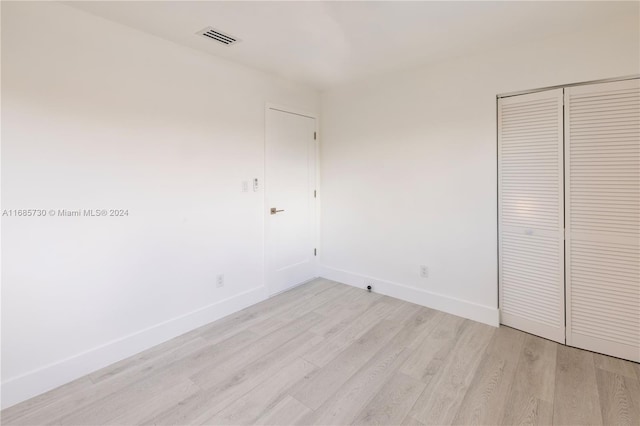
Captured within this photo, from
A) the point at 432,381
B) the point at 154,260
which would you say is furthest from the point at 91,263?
the point at 432,381

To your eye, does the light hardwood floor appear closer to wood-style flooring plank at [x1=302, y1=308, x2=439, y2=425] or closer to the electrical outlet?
wood-style flooring plank at [x1=302, y1=308, x2=439, y2=425]

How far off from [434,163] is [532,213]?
956mm

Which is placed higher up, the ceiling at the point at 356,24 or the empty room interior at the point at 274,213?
the ceiling at the point at 356,24

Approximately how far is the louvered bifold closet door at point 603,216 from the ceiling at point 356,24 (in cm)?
60

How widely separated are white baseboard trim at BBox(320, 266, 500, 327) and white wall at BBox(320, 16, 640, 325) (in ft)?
0.03

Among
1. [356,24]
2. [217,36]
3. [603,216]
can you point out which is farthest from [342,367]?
[217,36]

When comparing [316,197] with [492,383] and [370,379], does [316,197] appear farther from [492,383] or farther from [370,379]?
[492,383]

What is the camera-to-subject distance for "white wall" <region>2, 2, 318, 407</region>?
1.87 meters

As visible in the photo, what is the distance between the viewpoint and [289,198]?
3.69 m

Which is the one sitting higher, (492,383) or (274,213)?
(274,213)

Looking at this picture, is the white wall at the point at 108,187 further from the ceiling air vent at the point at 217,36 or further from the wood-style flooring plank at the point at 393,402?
the wood-style flooring plank at the point at 393,402

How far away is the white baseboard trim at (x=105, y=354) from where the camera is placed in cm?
188

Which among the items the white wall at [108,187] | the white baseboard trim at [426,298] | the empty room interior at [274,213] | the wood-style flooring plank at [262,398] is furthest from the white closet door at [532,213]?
the white wall at [108,187]

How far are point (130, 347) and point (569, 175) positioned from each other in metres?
3.67
